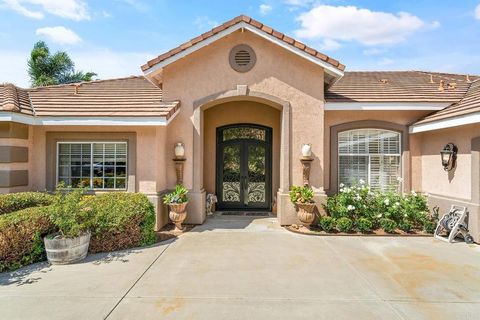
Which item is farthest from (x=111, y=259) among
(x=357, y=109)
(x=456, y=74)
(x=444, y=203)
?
(x=456, y=74)

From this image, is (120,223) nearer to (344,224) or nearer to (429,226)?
(344,224)

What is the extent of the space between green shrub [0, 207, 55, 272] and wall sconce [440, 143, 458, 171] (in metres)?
11.1

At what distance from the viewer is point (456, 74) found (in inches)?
577

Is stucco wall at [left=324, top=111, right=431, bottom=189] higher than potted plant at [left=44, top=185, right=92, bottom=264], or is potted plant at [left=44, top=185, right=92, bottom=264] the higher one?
stucco wall at [left=324, top=111, right=431, bottom=189]

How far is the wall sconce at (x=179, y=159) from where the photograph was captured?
9617mm

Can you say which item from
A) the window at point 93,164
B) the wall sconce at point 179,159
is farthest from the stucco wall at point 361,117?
the window at point 93,164

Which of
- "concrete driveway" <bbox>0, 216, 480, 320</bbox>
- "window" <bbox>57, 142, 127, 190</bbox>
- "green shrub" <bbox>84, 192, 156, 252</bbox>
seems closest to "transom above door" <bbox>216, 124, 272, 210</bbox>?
"window" <bbox>57, 142, 127, 190</bbox>

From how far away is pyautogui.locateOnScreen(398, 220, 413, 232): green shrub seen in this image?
8870mm

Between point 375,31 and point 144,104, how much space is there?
22.5m

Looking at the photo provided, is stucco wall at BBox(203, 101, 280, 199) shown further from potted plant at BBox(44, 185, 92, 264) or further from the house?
potted plant at BBox(44, 185, 92, 264)

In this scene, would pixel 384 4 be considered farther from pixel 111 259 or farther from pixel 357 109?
pixel 111 259

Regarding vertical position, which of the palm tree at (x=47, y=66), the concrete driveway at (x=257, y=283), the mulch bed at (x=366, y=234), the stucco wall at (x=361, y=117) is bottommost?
the concrete driveway at (x=257, y=283)

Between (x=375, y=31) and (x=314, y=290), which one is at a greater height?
(x=375, y=31)

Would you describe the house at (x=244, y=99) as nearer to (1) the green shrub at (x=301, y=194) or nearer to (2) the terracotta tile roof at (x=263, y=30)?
(2) the terracotta tile roof at (x=263, y=30)
